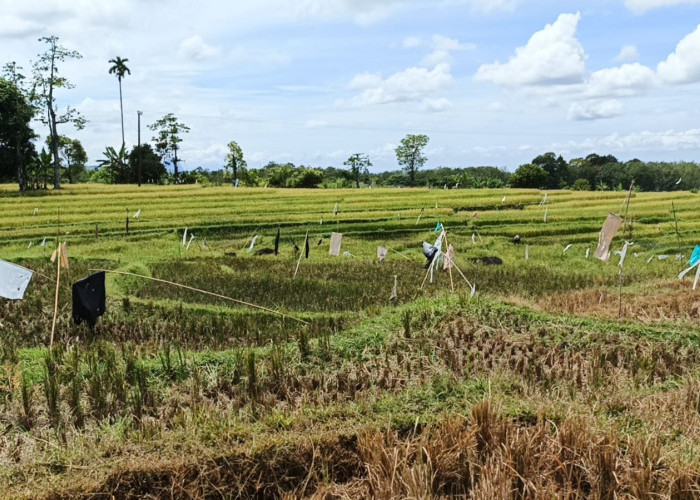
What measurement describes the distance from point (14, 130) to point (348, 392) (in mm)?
32787

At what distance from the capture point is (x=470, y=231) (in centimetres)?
2064

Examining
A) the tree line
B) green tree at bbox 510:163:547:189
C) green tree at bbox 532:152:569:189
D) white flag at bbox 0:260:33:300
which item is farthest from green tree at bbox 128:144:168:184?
white flag at bbox 0:260:33:300

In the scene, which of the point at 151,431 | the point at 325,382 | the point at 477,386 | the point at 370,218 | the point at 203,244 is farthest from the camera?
the point at 370,218

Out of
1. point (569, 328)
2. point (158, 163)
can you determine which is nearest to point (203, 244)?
point (569, 328)

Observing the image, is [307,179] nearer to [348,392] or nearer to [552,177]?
[552,177]

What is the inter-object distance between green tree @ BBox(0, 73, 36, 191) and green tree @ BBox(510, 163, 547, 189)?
103 feet

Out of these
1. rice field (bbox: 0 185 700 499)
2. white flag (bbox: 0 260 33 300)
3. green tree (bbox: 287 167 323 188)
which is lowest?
rice field (bbox: 0 185 700 499)

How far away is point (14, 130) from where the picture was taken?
3212 centimetres

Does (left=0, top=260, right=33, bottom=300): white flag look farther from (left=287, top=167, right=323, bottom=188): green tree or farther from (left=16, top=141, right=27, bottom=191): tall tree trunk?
(left=287, top=167, right=323, bottom=188): green tree

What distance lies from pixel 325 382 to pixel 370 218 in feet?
57.1

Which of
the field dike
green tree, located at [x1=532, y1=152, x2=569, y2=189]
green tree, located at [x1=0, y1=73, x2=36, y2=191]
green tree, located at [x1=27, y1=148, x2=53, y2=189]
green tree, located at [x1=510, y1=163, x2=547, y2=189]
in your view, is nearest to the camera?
the field dike

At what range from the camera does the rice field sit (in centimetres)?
355

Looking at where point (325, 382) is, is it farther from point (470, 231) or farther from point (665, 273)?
point (470, 231)

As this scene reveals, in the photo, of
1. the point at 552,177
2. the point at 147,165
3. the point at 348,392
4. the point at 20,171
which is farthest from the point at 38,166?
the point at 552,177
